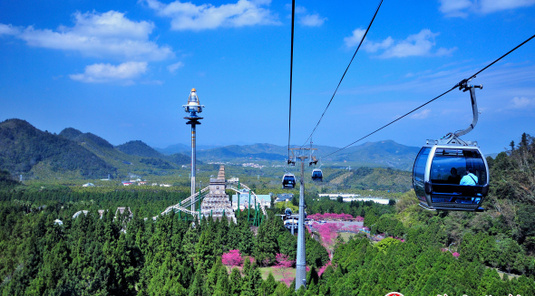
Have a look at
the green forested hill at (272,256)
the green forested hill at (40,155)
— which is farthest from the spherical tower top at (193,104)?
the green forested hill at (40,155)

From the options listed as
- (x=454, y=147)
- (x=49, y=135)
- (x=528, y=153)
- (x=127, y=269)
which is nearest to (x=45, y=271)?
(x=127, y=269)

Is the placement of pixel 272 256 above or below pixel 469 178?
below

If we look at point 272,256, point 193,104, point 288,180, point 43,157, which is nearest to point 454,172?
point 288,180

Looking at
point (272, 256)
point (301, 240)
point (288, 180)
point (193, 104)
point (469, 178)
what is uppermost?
point (193, 104)

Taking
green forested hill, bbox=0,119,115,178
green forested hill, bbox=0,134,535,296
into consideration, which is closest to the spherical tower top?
green forested hill, bbox=0,134,535,296

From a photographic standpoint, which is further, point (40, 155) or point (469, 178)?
point (40, 155)

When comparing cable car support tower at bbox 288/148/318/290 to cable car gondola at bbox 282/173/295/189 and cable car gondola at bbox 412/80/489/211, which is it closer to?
cable car gondola at bbox 282/173/295/189

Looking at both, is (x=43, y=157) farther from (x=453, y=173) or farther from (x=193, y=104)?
(x=453, y=173)

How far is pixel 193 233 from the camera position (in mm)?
30109

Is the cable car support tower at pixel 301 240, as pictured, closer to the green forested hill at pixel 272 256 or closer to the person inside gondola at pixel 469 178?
the green forested hill at pixel 272 256

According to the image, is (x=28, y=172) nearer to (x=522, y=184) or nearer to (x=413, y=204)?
(x=413, y=204)

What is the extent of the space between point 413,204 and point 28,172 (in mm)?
128650

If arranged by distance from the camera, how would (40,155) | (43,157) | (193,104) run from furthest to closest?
(40,155) < (43,157) < (193,104)

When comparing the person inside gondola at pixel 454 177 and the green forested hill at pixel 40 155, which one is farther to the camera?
the green forested hill at pixel 40 155
